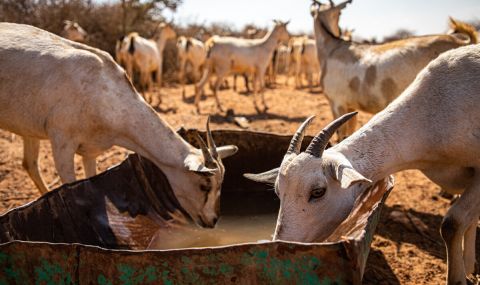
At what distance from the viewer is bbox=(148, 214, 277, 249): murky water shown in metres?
4.91

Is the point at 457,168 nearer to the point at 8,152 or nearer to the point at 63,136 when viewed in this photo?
the point at 63,136

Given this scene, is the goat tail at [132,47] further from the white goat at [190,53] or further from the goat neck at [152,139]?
the goat neck at [152,139]

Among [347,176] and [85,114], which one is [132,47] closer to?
[85,114]

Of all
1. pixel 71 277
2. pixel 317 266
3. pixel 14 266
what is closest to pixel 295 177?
pixel 317 266

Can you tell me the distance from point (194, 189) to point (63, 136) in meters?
1.47

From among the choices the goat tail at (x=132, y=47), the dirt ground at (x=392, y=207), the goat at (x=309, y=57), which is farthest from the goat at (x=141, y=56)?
the goat at (x=309, y=57)

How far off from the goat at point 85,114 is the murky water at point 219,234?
282 millimetres

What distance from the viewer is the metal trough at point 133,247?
2.41 metres

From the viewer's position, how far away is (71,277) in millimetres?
2580

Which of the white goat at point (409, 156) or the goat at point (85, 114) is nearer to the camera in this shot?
the white goat at point (409, 156)

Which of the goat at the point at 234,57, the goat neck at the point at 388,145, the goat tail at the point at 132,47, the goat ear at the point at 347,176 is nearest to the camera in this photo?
the goat ear at the point at 347,176

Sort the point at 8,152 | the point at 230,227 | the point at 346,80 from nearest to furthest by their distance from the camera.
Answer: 1. the point at 230,227
2. the point at 346,80
3. the point at 8,152

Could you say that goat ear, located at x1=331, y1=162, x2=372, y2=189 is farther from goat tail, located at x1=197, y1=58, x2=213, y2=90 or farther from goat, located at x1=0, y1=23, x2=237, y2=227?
goat tail, located at x1=197, y1=58, x2=213, y2=90

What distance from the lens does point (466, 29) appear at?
20.5ft
